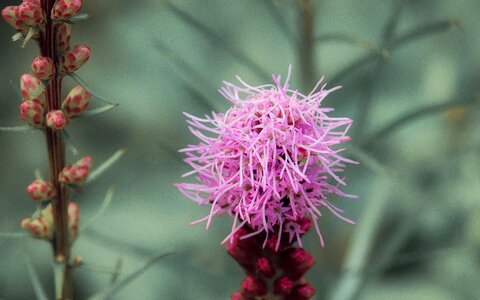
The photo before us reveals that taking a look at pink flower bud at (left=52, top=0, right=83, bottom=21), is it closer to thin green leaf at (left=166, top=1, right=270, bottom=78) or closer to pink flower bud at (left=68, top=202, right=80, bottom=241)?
pink flower bud at (left=68, top=202, right=80, bottom=241)

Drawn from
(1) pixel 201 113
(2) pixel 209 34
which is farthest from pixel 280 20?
(1) pixel 201 113

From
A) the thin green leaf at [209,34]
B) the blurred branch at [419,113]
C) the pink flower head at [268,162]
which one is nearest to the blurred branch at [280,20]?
the thin green leaf at [209,34]

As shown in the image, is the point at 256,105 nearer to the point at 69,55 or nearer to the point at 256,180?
the point at 256,180

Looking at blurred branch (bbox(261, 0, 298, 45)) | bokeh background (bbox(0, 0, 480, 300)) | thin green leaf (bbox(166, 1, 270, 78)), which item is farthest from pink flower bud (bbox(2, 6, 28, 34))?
bokeh background (bbox(0, 0, 480, 300))

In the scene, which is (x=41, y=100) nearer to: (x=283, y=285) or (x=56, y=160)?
(x=56, y=160)

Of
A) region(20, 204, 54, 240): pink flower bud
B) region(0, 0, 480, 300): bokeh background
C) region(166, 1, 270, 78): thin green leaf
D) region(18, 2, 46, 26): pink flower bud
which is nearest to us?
region(18, 2, 46, 26): pink flower bud

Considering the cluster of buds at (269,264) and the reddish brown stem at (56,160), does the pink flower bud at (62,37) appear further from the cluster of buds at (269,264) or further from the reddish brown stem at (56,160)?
the cluster of buds at (269,264)
